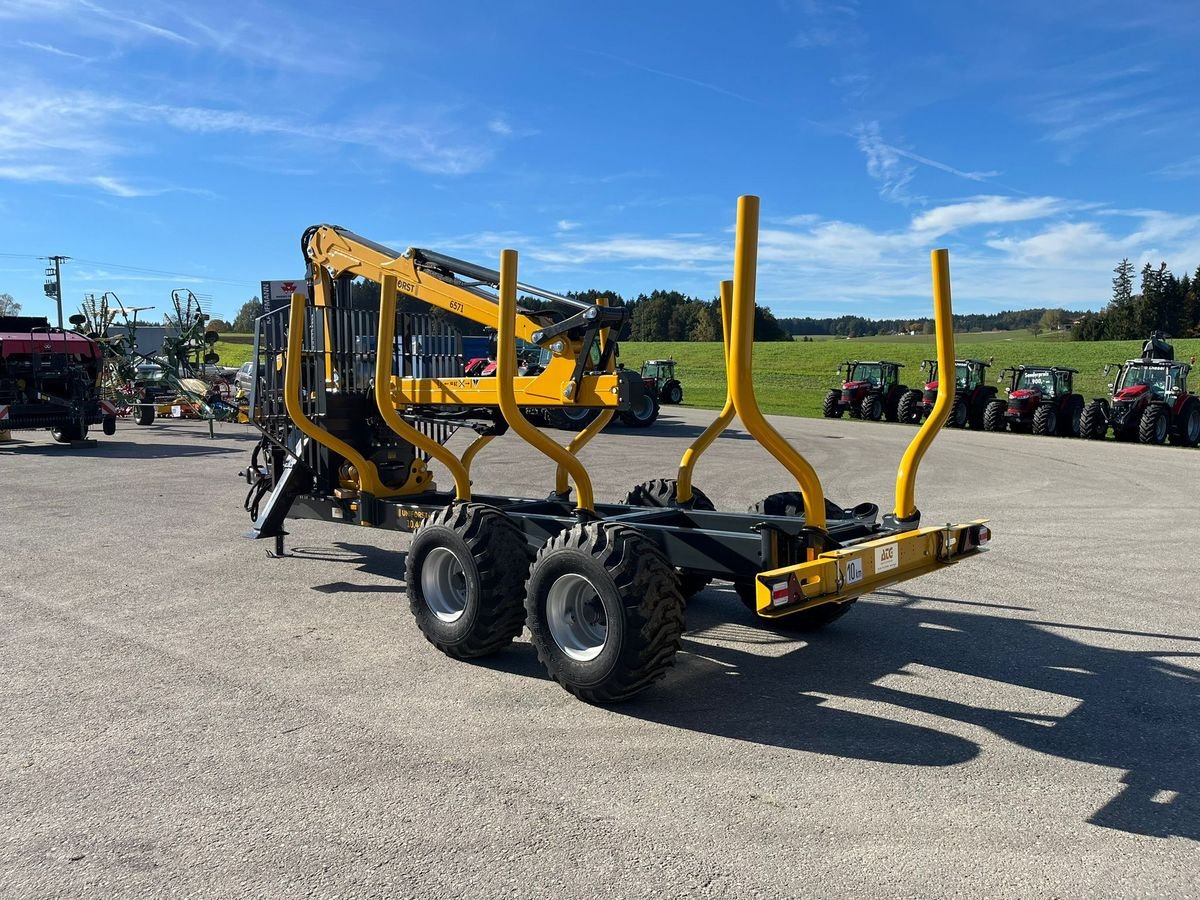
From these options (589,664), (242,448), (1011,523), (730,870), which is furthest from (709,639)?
(242,448)

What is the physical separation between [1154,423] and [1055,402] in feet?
10.9

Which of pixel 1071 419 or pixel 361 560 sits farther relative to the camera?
pixel 1071 419

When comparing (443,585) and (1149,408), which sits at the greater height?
(1149,408)

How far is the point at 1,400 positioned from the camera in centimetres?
1858

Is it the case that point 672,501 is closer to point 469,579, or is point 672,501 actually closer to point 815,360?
point 469,579

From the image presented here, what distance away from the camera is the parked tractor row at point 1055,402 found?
23703 mm

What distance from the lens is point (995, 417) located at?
27.7m

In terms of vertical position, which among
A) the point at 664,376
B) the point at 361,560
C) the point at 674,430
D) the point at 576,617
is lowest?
the point at 361,560

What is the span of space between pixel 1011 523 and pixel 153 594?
8.85 metres

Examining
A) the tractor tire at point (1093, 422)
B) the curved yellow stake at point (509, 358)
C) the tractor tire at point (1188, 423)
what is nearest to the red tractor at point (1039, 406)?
the tractor tire at point (1093, 422)

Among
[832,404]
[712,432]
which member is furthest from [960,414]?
[712,432]

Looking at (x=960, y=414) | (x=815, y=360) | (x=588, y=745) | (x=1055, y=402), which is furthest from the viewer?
(x=815, y=360)

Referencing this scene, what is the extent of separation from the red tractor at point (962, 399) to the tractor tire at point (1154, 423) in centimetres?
543

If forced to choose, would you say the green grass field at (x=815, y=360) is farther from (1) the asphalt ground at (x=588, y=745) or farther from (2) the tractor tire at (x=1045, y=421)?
(1) the asphalt ground at (x=588, y=745)
